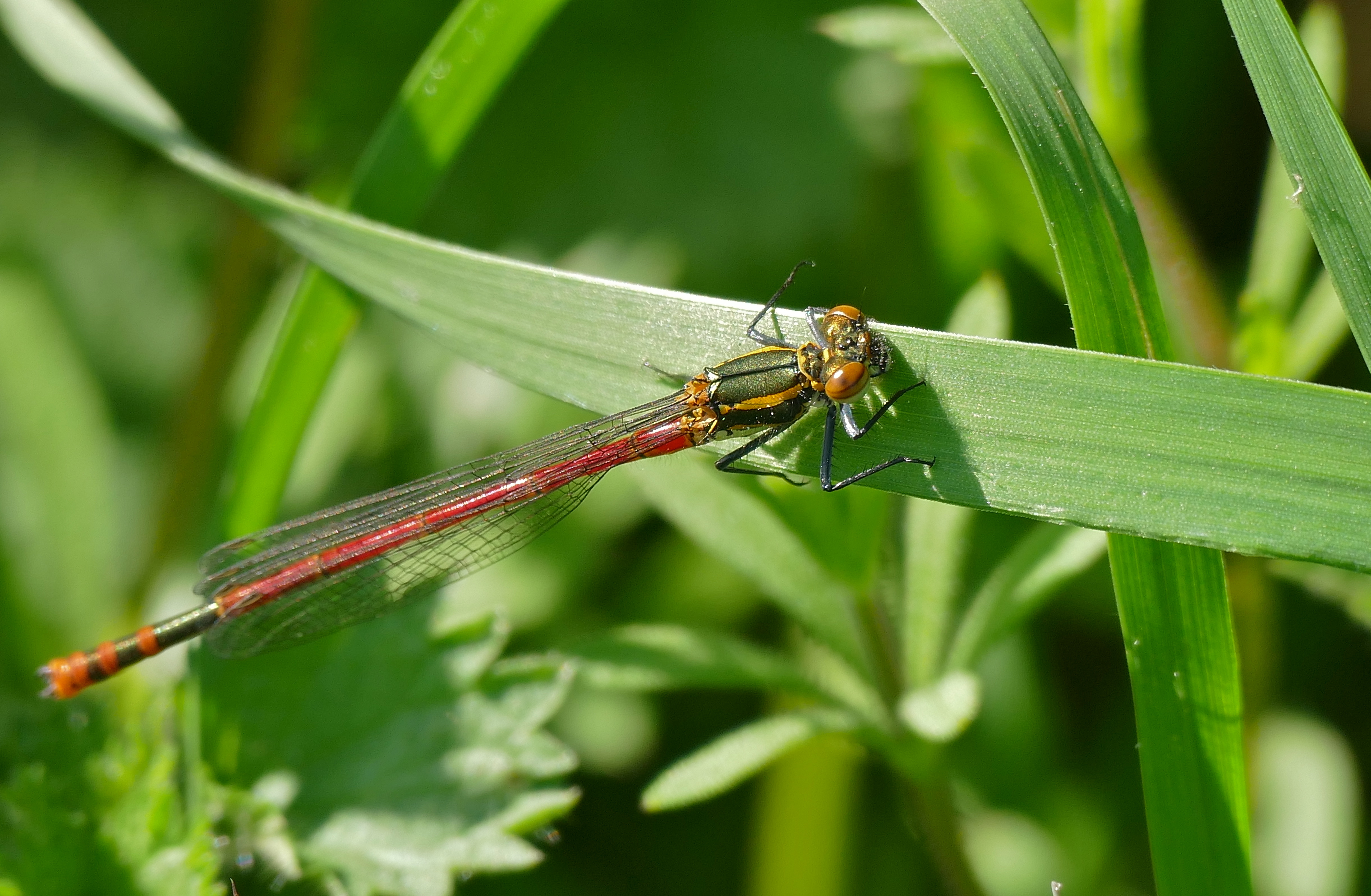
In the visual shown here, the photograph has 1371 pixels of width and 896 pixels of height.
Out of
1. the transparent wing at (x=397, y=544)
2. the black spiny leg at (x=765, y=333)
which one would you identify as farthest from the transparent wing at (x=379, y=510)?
the black spiny leg at (x=765, y=333)

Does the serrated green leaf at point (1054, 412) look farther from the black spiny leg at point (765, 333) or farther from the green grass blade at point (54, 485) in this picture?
the green grass blade at point (54, 485)

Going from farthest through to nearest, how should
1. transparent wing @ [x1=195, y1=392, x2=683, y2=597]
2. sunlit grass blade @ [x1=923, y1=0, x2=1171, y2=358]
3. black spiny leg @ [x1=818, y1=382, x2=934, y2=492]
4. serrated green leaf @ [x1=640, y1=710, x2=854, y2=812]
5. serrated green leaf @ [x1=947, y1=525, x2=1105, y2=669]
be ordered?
transparent wing @ [x1=195, y1=392, x2=683, y2=597]
serrated green leaf @ [x1=947, y1=525, x2=1105, y2=669]
serrated green leaf @ [x1=640, y1=710, x2=854, y2=812]
black spiny leg @ [x1=818, y1=382, x2=934, y2=492]
sunlit grass blade @ [x1=923, y1=0, x2=1171, y2=358]

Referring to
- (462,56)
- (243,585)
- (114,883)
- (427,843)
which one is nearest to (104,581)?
(243,585)

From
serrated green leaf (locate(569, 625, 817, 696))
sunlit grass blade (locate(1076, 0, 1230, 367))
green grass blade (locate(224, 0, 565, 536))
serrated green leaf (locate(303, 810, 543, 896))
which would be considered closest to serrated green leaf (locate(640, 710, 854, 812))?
serrated green leaf (locate(569, 625, 817, 696))

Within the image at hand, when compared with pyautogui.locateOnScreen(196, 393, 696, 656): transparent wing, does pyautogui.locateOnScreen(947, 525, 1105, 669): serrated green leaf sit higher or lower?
higher

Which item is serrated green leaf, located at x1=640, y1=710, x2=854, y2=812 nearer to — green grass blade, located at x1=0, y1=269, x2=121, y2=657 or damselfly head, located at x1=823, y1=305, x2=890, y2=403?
damselfly head, located at x1=823, y1=305, x2=890, y2=403

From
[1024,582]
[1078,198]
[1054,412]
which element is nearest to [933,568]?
[1024,582]

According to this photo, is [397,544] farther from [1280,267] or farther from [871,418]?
[1280,267]
